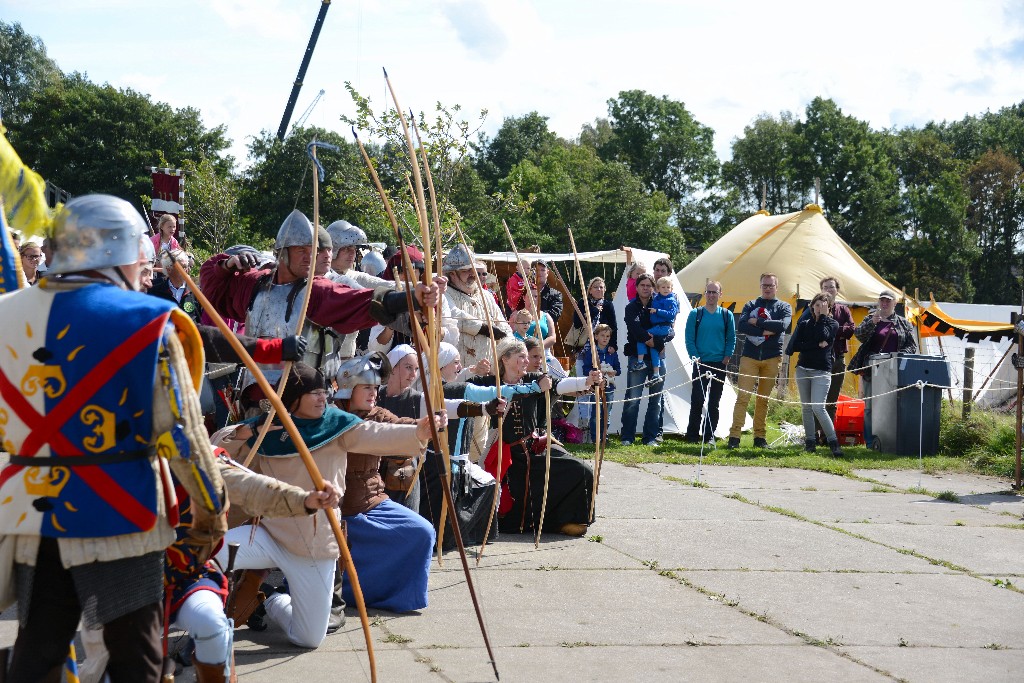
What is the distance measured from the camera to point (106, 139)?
4044cm

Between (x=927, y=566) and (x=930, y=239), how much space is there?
154 ft

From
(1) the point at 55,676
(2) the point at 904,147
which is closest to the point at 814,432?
(1) the point at 55,676

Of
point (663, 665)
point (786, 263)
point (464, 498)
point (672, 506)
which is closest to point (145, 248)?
point (663, 665)

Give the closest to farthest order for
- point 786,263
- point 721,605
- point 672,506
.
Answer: point 721,605, point 672,506, point 786,263

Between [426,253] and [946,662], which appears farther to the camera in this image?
[946,662]

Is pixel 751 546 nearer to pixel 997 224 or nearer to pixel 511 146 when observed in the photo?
pixel 997 224

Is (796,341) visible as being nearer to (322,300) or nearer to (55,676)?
(322,300)

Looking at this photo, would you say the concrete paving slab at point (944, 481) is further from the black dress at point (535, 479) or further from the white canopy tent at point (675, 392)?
the black dress at point (535, 479)

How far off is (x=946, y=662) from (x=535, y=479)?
2796 mm

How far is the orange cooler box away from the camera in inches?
473

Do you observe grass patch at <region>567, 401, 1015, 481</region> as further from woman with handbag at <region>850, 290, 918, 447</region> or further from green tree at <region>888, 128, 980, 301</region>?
green tree at <region>888, 128, 980, 301</region>

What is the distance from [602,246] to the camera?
33.8m

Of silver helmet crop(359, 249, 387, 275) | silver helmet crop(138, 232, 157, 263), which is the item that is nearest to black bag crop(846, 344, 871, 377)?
silver helmet crop(359, 249, 387, 275)

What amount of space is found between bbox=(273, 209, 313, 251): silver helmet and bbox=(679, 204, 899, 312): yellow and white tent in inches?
540
